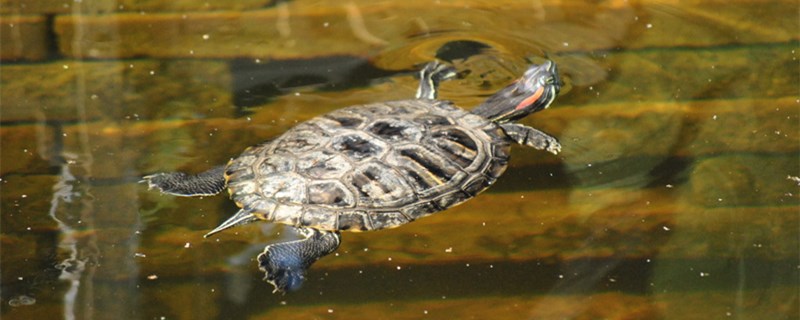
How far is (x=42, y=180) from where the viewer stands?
3.41 metres

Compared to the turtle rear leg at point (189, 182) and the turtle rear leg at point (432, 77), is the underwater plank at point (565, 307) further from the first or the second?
the turtle rear leg at point (432, 77)

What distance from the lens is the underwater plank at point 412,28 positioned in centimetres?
427

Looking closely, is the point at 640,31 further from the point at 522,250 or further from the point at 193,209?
the point at 193,209

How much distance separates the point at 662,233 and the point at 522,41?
1.41 metres

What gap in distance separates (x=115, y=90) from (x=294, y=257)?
1.48 meters

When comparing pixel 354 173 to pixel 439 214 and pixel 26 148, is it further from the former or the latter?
pixel 26 148

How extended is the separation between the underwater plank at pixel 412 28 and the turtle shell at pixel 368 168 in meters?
0.92

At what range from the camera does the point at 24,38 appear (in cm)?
434

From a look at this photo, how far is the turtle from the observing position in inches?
119

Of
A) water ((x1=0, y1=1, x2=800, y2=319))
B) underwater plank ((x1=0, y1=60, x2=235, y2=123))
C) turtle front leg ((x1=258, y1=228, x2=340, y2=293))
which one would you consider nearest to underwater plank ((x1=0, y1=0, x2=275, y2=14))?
water ((x1=0, y1=1, x2=800, y2=319))

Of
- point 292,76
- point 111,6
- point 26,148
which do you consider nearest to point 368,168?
point 292,76

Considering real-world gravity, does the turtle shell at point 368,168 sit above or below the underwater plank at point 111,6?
below

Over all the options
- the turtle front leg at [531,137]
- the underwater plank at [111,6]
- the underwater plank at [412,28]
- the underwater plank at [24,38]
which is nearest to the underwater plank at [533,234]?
the turtle front leg at [531,137]

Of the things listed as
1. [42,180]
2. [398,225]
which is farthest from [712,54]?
[42,180]
